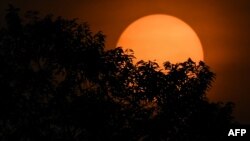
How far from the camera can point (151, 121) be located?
15.3m

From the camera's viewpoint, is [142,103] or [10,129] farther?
[142,103]

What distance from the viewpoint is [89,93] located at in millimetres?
15281

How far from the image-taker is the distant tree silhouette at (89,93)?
14.9 m

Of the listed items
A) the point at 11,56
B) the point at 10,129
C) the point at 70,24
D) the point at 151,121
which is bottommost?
the point at 10,129

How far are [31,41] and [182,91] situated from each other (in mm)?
4324

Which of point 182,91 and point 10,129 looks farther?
point 182,91

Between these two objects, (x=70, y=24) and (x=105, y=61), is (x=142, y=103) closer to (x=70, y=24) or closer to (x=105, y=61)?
(x=105, y=61)

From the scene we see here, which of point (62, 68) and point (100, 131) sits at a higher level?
point (62, 68)

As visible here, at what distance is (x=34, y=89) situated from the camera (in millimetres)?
15109

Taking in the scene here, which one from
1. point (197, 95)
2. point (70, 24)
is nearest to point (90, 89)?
point (70, 24)

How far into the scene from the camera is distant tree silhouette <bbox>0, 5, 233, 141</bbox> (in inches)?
585

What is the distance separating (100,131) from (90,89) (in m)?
1.27

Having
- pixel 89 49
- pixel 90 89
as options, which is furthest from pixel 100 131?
pixel 89 49

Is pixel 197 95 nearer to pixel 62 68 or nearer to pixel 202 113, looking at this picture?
pixel 202 113
